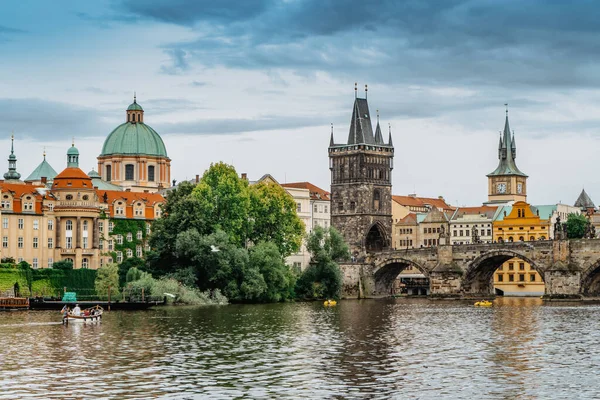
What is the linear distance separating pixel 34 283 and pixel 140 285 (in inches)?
437

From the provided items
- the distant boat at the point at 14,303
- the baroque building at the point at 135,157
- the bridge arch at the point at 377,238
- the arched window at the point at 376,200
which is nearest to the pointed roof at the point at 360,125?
the arched window at the point at 376,200

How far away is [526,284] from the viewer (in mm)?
164250

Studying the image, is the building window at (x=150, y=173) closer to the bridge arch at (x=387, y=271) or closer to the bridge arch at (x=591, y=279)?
the bridge arch at (x=387, y=271)

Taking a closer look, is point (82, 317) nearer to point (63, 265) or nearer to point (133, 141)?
point (63, 265)

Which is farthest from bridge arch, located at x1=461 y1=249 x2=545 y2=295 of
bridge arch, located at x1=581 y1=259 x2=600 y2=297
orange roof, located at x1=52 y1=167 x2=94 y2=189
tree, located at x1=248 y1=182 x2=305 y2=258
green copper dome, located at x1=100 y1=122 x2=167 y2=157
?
green copper dome, located at x1=100 y1=122 x2=167 y2=157

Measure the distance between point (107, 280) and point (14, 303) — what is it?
1257 cm

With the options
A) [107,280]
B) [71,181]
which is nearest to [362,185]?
[71,181]

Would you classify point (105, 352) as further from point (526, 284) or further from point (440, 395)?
point (526, 284)

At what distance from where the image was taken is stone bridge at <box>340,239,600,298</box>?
405 ft

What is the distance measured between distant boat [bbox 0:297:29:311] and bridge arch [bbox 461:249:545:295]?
2190 inches

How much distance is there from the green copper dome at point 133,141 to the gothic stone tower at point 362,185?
2544 centimetres

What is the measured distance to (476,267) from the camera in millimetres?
135375

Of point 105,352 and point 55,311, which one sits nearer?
point 105,352

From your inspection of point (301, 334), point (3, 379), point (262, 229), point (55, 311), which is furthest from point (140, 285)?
point (3, 379)
